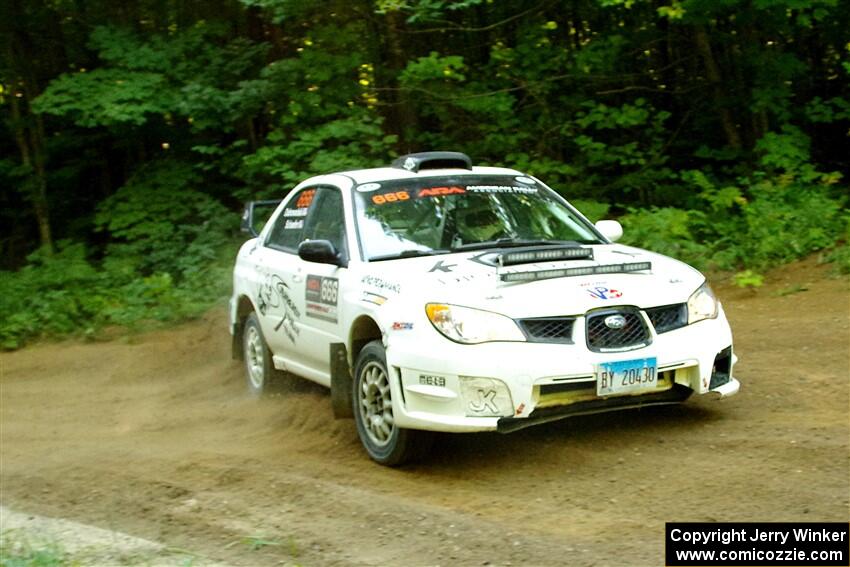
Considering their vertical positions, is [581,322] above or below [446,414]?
above

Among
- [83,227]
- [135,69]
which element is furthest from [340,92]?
[83,227]

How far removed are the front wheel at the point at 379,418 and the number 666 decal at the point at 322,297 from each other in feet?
1.92

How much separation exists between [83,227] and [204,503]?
1302cm

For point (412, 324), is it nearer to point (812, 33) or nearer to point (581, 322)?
point (581, 322)

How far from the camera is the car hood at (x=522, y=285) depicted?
6133 mm

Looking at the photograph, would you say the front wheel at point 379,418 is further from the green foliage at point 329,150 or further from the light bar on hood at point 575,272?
the green foliage at point 329,150

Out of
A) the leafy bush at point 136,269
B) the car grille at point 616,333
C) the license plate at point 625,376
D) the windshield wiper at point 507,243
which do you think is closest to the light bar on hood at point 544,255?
the windshield wiper at point 507,243

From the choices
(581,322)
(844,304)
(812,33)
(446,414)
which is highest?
(812,33)

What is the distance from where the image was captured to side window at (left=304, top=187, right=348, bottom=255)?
7.60 metres

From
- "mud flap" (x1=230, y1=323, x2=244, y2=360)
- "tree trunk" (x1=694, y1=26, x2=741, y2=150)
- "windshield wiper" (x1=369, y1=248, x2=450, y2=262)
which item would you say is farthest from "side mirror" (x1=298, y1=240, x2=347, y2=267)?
"tree trunk" (x1=694, y1=26, x2=741, y2=150)

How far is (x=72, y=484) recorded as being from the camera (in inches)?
262

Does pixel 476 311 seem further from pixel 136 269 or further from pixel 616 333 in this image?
pixel 136 269

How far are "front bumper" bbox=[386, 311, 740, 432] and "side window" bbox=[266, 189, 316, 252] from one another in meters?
2.29

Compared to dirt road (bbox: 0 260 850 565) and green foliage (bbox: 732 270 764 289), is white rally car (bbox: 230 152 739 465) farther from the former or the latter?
green foliage (bbox: 732 270 764 289)
